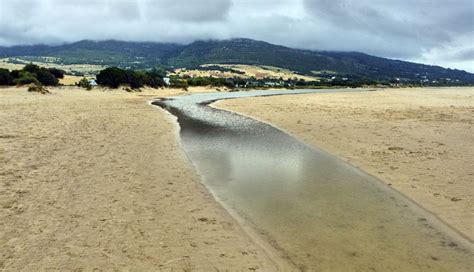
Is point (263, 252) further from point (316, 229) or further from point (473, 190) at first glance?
point (473, 190)

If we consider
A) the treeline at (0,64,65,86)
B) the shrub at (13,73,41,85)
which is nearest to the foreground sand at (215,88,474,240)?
the shrub at (13,73,41,85)

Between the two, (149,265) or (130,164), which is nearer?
(149,265)

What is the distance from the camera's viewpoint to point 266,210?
10891 mm

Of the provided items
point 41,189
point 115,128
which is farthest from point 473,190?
point 115,128

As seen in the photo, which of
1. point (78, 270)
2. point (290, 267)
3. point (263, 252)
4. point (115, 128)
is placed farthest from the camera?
point (115, 128)

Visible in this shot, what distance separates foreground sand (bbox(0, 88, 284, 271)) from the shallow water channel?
34.1 inches

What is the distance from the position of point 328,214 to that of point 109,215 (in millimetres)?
5495

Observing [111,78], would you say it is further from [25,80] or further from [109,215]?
[109,215]

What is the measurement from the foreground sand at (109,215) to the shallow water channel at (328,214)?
0.87 meters

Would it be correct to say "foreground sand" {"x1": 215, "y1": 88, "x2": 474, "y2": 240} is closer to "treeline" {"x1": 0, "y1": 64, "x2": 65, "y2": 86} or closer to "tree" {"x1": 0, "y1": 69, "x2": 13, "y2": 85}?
"treeline" {"x1": 0, "y1": 64, "x2": 65, "y2": 86}

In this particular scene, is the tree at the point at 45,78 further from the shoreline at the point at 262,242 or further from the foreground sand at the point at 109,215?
the shoreline at the point at 262,242

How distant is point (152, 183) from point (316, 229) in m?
5.77

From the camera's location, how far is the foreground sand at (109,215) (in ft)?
24.7

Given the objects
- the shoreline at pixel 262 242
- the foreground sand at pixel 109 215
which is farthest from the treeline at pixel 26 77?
the shoreline at pixel 262 242
